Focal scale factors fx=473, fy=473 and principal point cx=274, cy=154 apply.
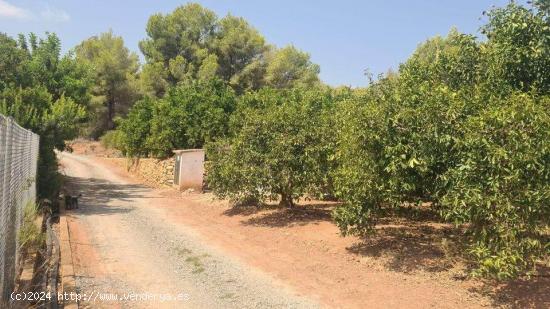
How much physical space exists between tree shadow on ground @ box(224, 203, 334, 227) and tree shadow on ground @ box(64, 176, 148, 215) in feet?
13.3

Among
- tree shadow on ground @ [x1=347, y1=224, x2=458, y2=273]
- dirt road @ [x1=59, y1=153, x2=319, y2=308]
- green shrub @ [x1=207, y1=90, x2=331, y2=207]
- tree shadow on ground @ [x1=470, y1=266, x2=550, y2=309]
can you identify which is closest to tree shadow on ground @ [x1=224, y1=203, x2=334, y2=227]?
green shrub @ [x1=207, y1=90, x2=331, y2=207]

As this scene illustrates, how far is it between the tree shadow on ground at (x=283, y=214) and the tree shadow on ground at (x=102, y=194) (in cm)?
406

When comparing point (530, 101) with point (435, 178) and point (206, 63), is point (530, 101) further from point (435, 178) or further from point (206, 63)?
point (206, 63)

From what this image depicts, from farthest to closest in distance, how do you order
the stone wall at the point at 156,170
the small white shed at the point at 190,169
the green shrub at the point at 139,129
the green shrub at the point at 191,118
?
the green shrub at the point at 139,129
the stone wall at the point at 156,170
the green shrub at the point at 191,118
the small white shed at the point at 190,169

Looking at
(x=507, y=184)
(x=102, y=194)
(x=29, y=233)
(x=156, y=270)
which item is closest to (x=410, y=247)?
(x=507, y=184)

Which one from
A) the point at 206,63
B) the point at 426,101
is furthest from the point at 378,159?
the point at 206,63

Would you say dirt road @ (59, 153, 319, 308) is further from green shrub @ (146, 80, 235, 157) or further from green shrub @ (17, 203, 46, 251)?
green shrub @ (146, 80, 235, 157)

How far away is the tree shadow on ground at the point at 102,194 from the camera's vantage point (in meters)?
15.9

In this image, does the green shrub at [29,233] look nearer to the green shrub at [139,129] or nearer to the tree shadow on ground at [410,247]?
the tree shadow on ground at [410,247]

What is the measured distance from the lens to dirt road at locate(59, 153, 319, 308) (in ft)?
23.7

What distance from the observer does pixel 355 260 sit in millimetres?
9500

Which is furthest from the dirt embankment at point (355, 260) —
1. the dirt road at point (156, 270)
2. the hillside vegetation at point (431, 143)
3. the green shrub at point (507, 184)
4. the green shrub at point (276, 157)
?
the green shrub at point (507, 184)

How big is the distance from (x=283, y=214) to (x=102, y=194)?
31.6ft

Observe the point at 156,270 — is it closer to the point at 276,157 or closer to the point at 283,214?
the point at 276,157
